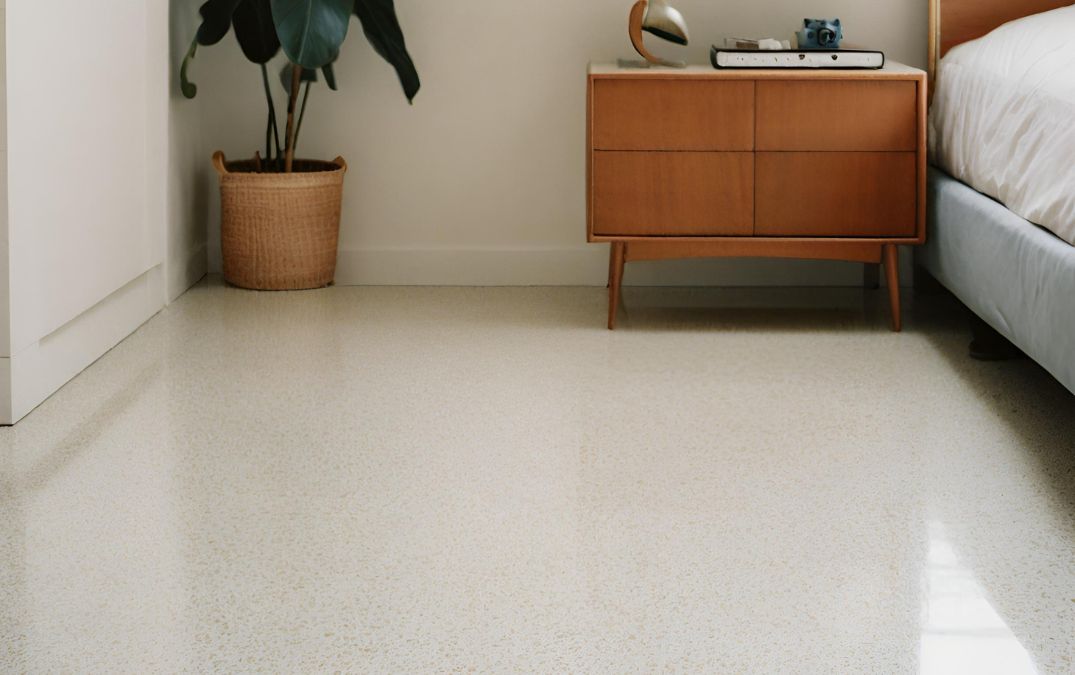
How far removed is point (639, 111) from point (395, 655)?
1.82 m

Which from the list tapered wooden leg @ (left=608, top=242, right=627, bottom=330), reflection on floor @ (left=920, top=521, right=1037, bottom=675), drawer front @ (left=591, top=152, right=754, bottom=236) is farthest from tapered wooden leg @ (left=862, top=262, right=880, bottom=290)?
reflection on floor @ (left=920, top=521, right=1037, bottom=675)

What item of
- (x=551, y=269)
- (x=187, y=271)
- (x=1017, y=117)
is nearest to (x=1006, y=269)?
(x=1017, y=117)

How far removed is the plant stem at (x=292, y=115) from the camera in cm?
335

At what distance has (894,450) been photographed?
2.14 meters

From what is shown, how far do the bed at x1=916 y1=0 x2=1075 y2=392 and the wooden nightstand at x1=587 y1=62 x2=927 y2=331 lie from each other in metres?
0.12

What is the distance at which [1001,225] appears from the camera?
2.44m

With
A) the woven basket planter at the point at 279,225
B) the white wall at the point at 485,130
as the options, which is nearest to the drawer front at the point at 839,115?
the white wall at the point at 485,130

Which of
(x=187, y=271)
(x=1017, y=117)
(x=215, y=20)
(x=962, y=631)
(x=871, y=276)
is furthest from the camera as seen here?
(x=871, y=276)

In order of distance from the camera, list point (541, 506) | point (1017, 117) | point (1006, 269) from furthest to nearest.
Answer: point (1017, 117) < point (1006, 269) < point (541, 506)

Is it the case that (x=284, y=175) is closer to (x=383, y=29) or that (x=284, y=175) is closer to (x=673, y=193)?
(x=383, y=29)

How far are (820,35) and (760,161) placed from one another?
0.35m

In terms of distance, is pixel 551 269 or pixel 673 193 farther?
pixel 551 269

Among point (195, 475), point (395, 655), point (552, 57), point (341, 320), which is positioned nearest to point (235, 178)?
point (341, 320)

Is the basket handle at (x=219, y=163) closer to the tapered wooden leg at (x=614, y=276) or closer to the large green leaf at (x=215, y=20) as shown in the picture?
the large green leaf at (x=215, y=20)
